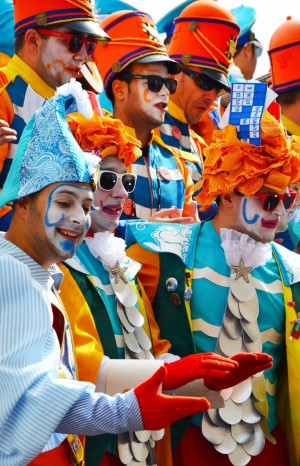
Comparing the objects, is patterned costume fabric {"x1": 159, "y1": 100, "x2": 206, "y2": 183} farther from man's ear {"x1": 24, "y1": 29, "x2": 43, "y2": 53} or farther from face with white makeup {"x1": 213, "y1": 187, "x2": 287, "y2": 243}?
face with white makeup {"x1": 213, "y1": 187, "x2": 287, "y2": 243}

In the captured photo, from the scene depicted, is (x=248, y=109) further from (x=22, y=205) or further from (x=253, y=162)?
(x=22, y=205)

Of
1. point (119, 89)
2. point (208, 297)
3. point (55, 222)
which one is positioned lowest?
point (208, 297)

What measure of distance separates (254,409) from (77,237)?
1.65 metres

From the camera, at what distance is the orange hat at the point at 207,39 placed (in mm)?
6926

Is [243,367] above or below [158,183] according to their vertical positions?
below

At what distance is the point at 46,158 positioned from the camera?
379 centimetres

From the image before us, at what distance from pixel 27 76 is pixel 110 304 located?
4.97ft

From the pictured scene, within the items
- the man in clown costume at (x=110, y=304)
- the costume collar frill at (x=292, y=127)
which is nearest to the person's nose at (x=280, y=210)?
the man in clown costume at (x=110, y=304)

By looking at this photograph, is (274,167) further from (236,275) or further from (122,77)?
(122,77)

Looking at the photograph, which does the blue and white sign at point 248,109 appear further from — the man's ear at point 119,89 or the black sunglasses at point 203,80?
the black sunglasses at point 203,80

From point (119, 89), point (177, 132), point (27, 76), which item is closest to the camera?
point (27, 76)

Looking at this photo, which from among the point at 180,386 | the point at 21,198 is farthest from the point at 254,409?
the point at 21,198

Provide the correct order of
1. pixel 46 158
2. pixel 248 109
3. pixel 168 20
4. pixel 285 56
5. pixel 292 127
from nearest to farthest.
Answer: pixel 46 158 → pixel 248 109 → pixel 292 127 → pixel 285 56 → pixel 168 20

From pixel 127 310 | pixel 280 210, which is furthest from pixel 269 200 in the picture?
pixel 127 310
